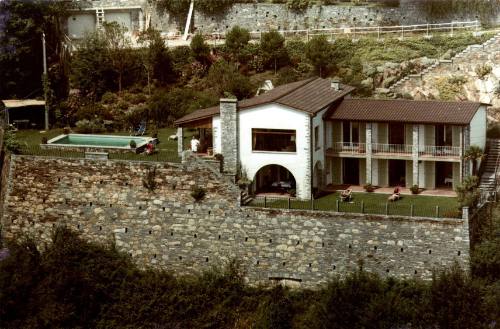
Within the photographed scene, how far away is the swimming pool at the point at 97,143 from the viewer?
5003 cm

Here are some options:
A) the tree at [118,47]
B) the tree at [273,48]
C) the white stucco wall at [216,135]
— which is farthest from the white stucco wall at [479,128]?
the tree at [118,47]

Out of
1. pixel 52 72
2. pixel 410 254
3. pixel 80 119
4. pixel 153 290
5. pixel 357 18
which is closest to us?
pixel 410 254

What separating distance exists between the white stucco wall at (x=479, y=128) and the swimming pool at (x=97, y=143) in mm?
15022

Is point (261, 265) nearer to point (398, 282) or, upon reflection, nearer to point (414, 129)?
point (398, 282)

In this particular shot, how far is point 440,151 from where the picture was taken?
155 ft

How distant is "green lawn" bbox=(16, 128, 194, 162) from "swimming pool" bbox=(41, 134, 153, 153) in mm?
494

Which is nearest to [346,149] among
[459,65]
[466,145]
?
[466,145]

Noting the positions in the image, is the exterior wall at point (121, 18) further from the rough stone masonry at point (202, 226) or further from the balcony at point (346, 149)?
the balcony at point (346, 149)

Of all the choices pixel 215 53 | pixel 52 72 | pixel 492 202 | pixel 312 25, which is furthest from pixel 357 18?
pixel 492 202

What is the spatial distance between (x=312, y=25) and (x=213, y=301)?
26.8 metres

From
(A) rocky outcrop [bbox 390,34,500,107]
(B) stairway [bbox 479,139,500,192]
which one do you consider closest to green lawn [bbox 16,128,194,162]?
(A) rocky outcrop [bbox 390,34,500,107]

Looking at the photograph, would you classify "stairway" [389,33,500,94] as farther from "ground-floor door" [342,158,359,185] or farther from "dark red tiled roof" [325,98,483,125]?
"ground-floor door" [342,158,359,185]

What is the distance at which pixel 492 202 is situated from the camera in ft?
148

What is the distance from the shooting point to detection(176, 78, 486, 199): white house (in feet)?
153
